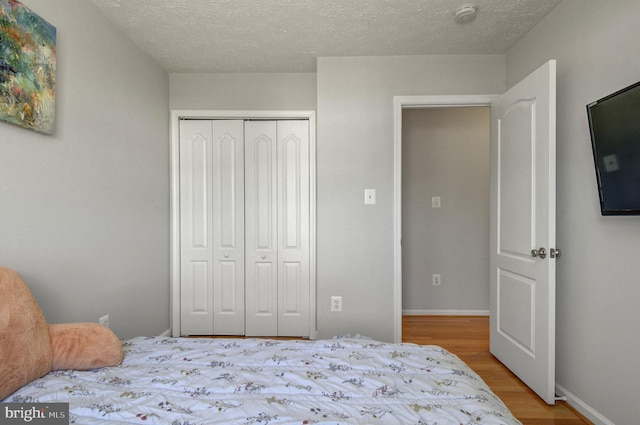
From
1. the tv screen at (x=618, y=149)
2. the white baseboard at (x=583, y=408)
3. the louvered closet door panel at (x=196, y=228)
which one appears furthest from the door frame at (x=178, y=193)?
the tv screen at (x=618, y=149)

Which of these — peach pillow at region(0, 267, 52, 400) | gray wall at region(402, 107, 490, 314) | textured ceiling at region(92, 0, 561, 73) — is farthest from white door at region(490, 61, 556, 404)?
peach pillow at region(0, 267, 52, 400)

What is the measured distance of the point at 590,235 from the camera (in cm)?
171

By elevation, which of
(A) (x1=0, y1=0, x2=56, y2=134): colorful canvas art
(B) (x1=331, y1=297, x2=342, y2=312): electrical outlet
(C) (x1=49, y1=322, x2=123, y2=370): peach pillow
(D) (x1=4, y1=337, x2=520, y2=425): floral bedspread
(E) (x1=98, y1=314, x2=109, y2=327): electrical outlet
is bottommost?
(B) (x1=331, y1=297, x2=342, y2=312): electrical outlet

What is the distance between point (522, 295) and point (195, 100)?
3.10 m

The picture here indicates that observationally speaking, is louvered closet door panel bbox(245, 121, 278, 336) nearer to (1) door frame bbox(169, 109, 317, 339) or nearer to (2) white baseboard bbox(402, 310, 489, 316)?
(1) door frame bbox(169, 109, 317, 339)

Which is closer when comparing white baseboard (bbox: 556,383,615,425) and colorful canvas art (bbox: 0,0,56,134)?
colorful canvas art (bbox: 0,0,56,134)

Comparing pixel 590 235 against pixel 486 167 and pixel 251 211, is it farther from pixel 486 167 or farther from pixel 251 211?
pixel 251 211

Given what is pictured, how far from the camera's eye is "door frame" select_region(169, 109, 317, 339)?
2824 mm

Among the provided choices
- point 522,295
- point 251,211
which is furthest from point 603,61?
point 251,211

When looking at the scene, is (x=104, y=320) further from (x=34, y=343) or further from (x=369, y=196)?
(x=369, y=196)

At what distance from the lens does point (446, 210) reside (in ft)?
11.4

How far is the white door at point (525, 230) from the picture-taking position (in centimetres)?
179

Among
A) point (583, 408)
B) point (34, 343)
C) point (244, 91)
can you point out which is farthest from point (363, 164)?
point (34, 343)

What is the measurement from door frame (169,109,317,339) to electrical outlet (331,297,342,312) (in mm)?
302
